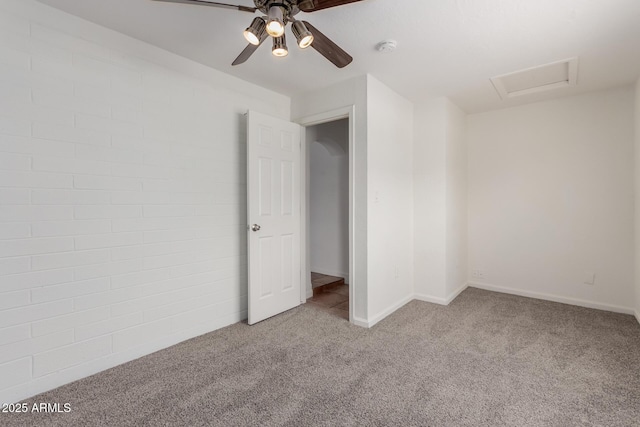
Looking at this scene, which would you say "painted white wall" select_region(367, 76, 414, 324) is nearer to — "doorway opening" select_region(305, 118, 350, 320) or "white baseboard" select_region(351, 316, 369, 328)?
"white baseboard" select_region(351, 316, 369, 328)

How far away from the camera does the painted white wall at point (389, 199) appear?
3135mm

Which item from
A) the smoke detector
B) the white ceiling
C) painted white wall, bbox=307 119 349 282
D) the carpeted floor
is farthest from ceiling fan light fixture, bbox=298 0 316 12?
painted white wall, bbox=307 119 349 282

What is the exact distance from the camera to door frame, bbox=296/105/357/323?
10.3 feet

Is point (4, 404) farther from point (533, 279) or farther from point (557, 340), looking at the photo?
point (533, 279)

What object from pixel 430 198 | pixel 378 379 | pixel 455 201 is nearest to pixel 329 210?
pixel 430 198

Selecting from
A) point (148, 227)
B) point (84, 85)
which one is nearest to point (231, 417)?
point (148, 227)

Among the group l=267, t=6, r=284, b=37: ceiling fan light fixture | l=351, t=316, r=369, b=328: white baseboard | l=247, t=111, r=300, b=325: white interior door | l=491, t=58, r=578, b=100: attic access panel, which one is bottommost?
l=351, t=316, r=369, b=328: white baseboard

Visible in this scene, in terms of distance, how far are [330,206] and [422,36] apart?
3.11 meters

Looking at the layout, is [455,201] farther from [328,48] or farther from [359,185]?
[328,48]

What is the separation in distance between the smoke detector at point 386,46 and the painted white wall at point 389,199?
1.71ft

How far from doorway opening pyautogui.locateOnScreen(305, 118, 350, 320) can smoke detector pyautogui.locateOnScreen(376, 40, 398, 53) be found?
6.41ft

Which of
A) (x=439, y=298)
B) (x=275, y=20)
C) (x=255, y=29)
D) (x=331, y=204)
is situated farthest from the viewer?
(x=331, y=204)

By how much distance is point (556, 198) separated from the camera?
12.4ft

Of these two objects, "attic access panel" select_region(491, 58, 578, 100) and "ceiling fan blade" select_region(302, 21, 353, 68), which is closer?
"ceiling fan blade" select_region(302, 21, 353, 68)
